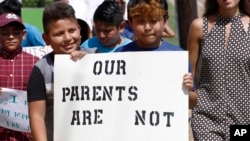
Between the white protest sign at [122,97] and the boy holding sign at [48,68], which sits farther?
the boy holding sign at [48,68]

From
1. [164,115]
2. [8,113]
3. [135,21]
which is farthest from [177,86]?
[8,113]

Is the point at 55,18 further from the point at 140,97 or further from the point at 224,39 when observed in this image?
the point at 224,39

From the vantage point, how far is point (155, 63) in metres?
5.44

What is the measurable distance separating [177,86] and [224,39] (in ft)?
3.21

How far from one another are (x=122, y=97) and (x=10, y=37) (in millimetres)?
1649

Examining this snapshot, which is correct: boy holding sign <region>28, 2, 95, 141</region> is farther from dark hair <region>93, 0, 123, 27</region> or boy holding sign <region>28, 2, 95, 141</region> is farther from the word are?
dark hair <region>93, 0, 123, 27</region>

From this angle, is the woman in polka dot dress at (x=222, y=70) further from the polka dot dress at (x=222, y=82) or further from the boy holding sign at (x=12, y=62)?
the boy holding sign at (x=12, y=62)

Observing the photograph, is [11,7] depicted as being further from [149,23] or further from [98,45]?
[149,23]

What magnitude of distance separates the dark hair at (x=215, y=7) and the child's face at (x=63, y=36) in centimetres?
118

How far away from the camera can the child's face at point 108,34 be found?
23.3 feet

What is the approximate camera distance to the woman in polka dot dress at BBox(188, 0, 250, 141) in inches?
242

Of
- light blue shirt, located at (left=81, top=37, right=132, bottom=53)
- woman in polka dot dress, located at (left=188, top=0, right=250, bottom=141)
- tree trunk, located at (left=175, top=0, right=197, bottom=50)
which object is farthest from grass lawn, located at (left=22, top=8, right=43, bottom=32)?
woman in polka dot dress, located at (left=188, top=0, right=250, bottom=141)

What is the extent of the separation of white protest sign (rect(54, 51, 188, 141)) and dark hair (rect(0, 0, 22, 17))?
2.43 metres

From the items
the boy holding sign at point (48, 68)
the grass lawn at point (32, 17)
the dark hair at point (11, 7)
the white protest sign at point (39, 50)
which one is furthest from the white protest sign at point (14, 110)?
the grass lawn at point (32, 17)
